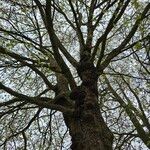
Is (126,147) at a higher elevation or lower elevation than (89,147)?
higher

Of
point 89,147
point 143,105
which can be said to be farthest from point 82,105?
point 143,105

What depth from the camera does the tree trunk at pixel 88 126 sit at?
6613mm

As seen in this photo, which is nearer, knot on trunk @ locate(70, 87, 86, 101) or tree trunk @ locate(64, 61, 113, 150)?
tree trunk @ locate(64, 61, 113, 150)

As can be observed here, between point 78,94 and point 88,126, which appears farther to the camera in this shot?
point 78,94

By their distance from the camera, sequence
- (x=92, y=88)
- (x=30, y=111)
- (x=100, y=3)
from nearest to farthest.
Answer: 1. (x=92, y=88)
2. (x=100, y=3)
3. (x=30, y=111)

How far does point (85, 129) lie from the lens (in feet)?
22.4

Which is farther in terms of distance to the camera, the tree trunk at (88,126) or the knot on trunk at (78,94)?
the knot on trunk at (78,94)

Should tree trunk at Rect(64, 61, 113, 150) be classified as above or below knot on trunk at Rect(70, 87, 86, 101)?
below

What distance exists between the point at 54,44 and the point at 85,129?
1638 mm

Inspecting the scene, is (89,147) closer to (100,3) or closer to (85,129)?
(85,129)

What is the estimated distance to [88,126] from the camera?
22.4 feet

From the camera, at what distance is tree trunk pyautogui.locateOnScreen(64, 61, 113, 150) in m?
6.61

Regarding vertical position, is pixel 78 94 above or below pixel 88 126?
above

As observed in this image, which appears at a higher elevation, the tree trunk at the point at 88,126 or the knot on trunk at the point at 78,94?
the knot on trunk at the point at 78,94
